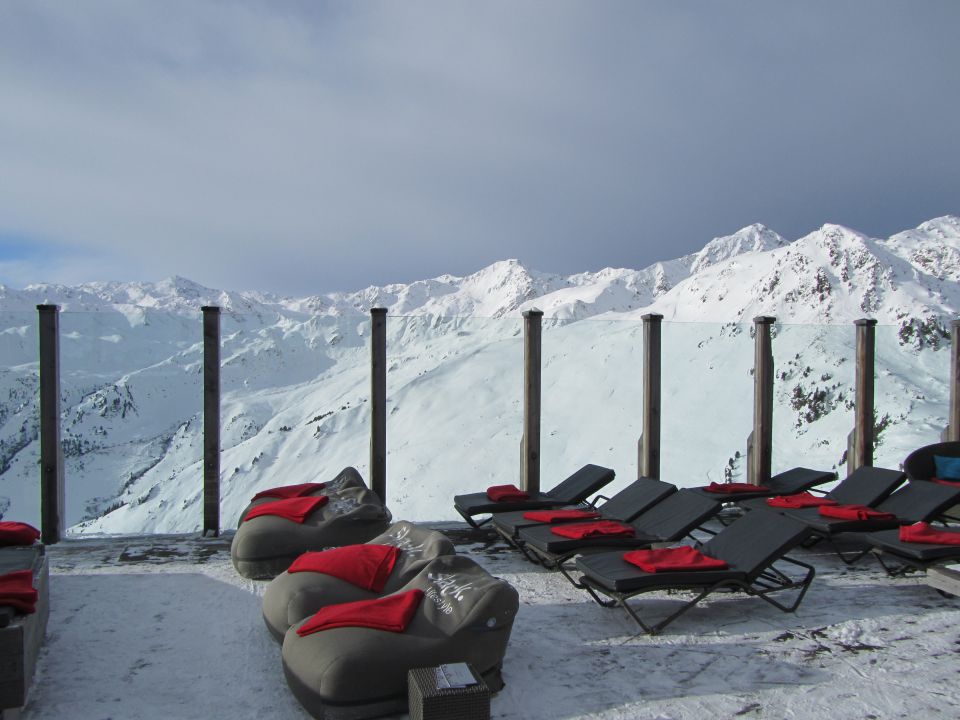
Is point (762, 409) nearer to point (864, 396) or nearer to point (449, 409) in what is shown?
point (864, 396)

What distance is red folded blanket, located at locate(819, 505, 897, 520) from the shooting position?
4.14 meters

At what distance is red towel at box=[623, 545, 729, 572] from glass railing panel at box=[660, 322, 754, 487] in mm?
3079

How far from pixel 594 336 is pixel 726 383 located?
4.30 ft

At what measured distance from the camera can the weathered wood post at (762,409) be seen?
5.97 m

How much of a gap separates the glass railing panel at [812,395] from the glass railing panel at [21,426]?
18.3 feet

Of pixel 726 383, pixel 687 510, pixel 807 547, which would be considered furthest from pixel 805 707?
pixel 726 383

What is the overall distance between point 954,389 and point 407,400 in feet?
15.6

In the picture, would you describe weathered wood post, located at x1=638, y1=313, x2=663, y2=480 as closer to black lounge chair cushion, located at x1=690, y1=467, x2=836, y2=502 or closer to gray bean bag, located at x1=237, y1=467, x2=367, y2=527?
black lounge chair cushion, located at x1=690, y1=467, x2=836, y2=502

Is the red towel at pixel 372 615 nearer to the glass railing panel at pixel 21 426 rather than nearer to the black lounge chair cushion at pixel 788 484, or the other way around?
the black lounge chair cushion at pixel 788 484

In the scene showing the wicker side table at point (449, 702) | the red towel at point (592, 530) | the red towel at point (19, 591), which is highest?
the red towel at point (19, 591)

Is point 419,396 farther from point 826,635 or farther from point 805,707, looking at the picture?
point 805,707

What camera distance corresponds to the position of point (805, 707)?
2363 millimetres

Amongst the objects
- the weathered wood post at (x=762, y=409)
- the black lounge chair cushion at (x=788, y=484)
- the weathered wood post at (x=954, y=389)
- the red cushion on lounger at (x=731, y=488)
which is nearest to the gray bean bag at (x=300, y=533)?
the black lounge chair cushion at (x=788, y=484)

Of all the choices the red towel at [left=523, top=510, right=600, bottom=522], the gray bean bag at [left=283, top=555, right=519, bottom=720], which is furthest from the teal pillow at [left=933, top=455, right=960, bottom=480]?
the gray bean bag at [left=283, top=555, right=519, bottom=720]
